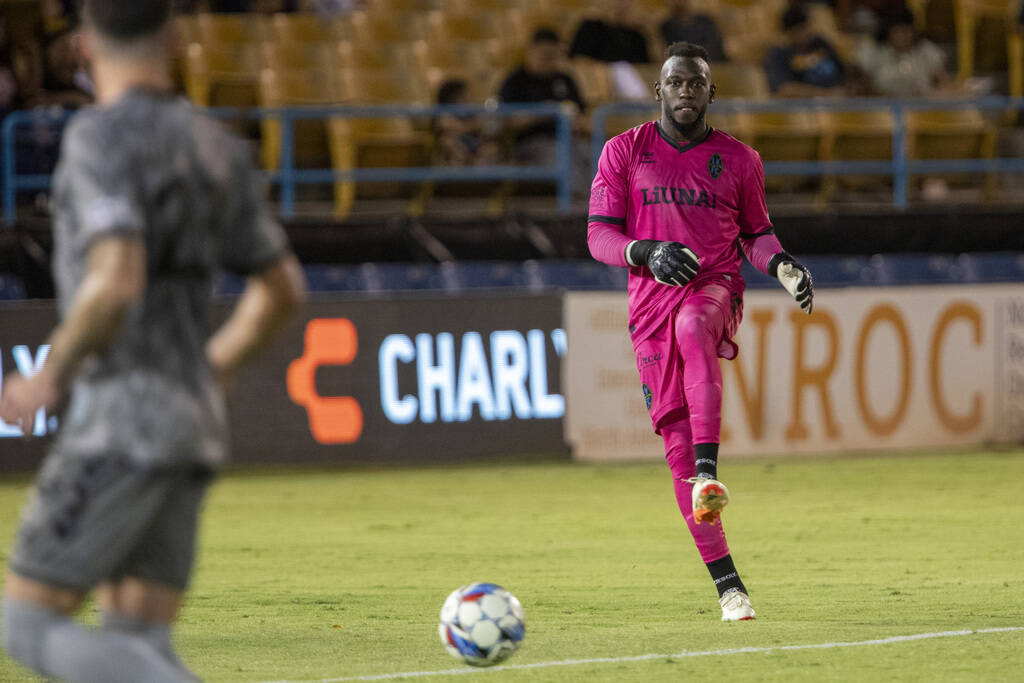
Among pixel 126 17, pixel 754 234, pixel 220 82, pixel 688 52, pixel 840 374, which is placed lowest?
pixel 840 374

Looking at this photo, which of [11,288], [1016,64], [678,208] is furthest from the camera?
[1016,64]

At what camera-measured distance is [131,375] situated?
11.9 feet

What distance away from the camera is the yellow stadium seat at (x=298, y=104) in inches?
642

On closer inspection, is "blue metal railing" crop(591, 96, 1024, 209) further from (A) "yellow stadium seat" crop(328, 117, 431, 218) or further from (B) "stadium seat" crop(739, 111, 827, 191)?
(A) "yellow stadium seat" crop(328, 117, 431, 218)

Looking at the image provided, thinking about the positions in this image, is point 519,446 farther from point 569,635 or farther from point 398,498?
point 569,635

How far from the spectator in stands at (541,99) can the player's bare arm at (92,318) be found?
41.6 feet

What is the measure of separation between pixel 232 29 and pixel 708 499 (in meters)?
11.8

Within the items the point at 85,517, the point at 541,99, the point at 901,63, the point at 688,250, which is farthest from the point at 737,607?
the point at 901,63

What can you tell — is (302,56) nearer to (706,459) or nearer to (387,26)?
(387,26)

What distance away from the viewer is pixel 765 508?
12.0 meters

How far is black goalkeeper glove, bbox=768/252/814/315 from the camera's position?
723cm

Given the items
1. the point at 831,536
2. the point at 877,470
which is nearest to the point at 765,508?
the point at 831,536

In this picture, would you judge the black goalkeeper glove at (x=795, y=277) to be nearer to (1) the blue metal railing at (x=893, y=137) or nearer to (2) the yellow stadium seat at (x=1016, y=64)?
(1) the blue metal railing at (x=893, y=137)

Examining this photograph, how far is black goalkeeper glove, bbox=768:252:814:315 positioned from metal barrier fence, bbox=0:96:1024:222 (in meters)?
8.12
